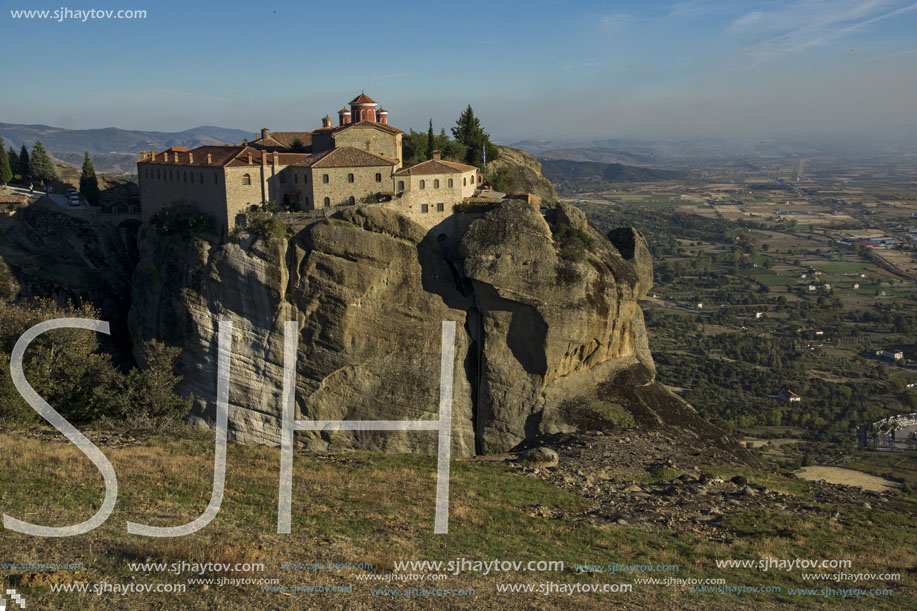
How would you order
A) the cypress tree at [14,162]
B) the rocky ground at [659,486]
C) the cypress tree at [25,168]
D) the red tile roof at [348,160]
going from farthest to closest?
the cypress tree at [14,162]
the cypress tree at [25,168]
the red tile roof at [348,160]
the rocky ground at [659,486]

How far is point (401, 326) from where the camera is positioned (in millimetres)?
37031

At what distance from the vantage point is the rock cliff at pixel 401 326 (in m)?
36.5

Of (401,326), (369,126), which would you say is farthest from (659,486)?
(369,126)

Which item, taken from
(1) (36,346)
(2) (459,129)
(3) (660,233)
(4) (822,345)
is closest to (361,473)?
(1) (36,346)

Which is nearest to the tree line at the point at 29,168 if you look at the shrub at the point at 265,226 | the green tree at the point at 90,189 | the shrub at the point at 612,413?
the green tree at the point at 90,189

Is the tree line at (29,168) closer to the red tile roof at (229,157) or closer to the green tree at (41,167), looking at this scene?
the green tree at (41,167)

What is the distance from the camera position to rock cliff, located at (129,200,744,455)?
36.5 metres

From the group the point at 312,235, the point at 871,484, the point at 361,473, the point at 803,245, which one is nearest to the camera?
the point at 361,473

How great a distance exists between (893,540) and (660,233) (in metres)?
151

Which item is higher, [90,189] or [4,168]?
[4,168]

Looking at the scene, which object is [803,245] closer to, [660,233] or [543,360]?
[660,233]

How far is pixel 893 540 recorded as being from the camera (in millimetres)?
20719

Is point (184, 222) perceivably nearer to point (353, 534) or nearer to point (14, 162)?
point (353, 534)

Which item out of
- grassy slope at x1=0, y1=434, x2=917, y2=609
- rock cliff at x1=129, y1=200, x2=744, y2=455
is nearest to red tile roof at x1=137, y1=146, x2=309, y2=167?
rock cliff at x1=129, y1=200, x2=744, y2=455
